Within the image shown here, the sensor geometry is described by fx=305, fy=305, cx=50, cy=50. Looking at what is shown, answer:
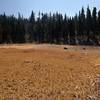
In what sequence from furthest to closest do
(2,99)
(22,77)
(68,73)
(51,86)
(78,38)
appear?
1. (78,38)
2. (68,73)
3. (22,77)
4. (51,86)
5. (2,99)

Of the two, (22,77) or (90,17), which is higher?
(90,17)

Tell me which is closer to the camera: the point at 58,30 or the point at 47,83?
the point at 47,83

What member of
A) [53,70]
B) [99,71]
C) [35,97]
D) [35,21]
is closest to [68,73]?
[53,70]

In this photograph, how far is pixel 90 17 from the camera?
12650 cm

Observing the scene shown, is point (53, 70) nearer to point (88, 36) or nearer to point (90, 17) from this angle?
point (88, 36)

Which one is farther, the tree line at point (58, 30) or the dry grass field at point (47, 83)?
the tree line at point (58, 30)

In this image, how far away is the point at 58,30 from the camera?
131250 millimetres

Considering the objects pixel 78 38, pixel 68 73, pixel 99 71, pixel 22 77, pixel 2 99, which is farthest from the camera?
pixel 78 38

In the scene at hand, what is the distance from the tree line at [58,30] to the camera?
11831 centimetres

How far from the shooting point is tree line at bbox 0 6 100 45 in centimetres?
11831

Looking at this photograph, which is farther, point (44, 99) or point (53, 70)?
point (53, 70)

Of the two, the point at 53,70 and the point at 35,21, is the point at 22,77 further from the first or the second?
the point at 35,21

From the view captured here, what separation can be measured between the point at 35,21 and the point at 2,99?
14162 cm

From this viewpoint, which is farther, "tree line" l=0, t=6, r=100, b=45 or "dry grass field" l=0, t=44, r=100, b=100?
"tree line" l=0, t=6, r=100, b=45
